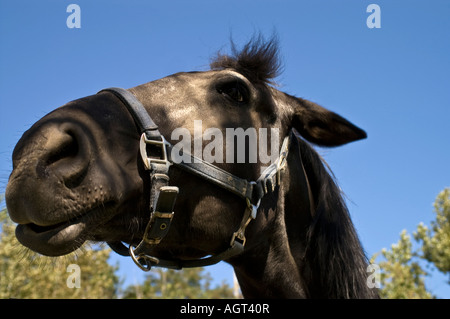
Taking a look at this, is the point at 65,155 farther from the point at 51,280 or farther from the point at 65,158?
the point at 51,280

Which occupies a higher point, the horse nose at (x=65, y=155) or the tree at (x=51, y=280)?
the horse nose at (x=65, y=155)

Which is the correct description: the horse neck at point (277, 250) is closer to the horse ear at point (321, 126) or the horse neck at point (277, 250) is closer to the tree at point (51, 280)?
the horse ear at point (321, 126)

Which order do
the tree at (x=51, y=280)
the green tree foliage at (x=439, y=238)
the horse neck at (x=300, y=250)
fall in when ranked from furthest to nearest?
the green tree foliage at (x=439, y=238)
the tree at (x=51, y=280)
the horse neck at (x=300, y=250)

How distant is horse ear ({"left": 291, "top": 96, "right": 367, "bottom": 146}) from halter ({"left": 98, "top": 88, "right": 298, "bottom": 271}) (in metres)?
0.73

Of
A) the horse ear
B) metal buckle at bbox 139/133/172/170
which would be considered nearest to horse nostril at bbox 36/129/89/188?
metal buckle at bbox 139/133/172/170

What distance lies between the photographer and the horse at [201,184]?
2318 millimetres

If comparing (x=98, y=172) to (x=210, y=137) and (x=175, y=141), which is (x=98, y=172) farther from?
(x=210, y=137)

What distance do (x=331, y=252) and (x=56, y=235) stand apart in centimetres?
223

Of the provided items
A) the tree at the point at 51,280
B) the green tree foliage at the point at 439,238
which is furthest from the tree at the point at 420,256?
the tree at the point at 51,280

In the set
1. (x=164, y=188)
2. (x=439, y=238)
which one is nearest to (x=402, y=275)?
(x=439, y=238)

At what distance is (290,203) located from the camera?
361cm

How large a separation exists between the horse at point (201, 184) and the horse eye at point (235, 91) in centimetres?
1

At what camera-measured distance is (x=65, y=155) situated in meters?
2.37

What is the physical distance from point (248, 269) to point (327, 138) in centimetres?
138
